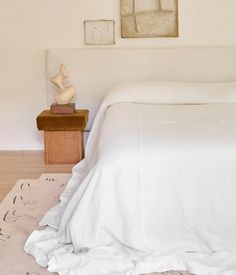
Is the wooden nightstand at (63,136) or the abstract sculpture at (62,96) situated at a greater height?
the abstract sculpture at (62,96)

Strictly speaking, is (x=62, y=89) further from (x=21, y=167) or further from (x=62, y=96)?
(x=21, y=167)

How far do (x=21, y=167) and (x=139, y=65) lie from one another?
4.72 ft

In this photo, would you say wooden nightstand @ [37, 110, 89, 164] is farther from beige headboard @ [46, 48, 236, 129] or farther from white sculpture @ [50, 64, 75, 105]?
beige headboard @ [46, 48, 236, 129]

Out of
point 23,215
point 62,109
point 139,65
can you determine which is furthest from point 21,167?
point 139,65

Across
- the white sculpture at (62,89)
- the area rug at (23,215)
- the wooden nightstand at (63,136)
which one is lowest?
the area rug at (23,215)

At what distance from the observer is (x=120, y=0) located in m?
3.68

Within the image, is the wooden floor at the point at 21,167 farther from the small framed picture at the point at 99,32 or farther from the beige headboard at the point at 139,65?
the small framed picture at the point at 99,32

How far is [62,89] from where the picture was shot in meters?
3.54

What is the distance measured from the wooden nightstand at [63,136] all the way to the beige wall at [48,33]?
56 cm

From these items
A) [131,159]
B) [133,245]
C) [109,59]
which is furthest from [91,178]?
[109,59]

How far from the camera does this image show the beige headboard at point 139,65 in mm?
3676

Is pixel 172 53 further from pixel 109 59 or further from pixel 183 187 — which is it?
pixel 183 187

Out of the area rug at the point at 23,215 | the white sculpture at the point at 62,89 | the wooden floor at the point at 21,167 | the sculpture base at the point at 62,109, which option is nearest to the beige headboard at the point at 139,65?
the white sculpture at the point at 62,89

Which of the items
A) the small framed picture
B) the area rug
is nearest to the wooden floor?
the area rug
